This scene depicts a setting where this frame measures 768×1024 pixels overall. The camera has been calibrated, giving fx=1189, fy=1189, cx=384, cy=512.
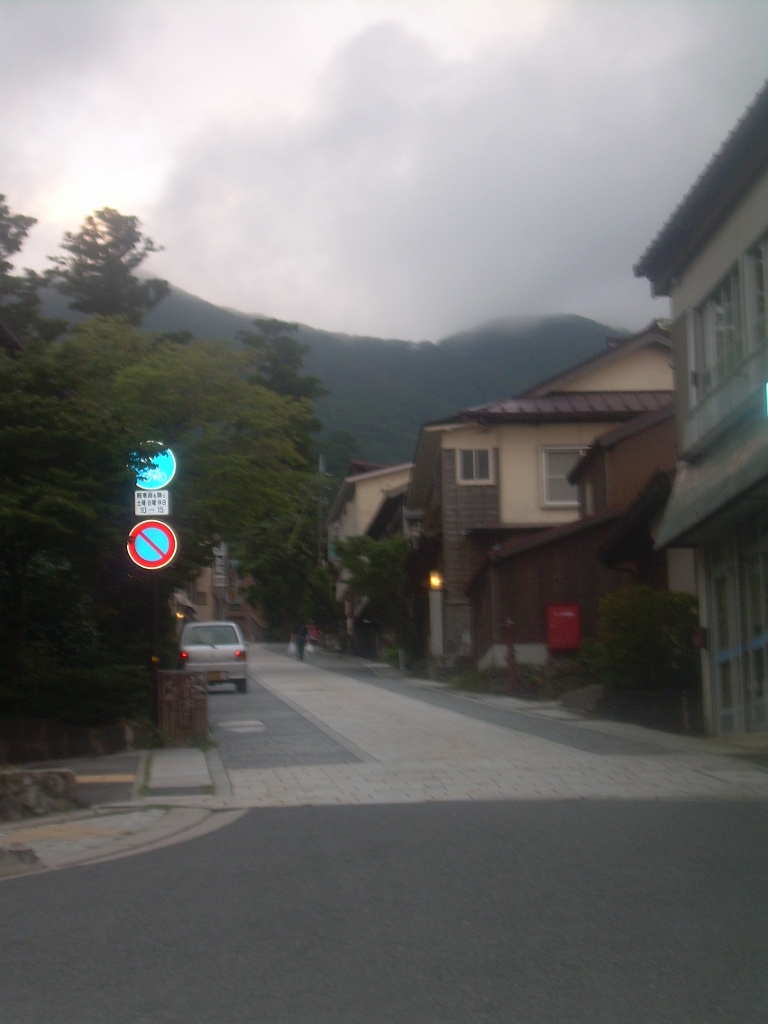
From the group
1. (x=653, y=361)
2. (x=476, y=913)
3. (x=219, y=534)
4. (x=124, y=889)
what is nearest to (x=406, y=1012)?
(x=476, y=913)

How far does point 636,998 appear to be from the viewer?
5.19 m

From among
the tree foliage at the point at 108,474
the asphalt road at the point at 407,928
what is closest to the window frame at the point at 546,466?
the tree foliage at the point at 108,474

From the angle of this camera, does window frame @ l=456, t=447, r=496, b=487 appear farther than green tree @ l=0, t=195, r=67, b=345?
No

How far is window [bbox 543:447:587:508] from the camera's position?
123 feet

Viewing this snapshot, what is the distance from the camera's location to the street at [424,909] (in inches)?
206

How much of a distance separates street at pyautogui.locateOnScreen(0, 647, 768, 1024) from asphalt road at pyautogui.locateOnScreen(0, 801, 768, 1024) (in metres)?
0.02

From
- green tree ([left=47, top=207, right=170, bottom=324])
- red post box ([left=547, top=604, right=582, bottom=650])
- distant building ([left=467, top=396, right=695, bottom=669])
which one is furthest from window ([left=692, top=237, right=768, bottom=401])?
green tree ([left=47, top=207, right=170, bottom=324])

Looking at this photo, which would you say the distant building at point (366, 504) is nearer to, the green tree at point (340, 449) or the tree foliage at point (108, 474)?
the tree foliage at point (108, 474)

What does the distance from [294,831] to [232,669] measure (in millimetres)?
20323

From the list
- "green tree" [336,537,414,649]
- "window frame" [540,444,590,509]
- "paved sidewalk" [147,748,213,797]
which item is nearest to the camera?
"paved sidewalk" [147,748,213,797]

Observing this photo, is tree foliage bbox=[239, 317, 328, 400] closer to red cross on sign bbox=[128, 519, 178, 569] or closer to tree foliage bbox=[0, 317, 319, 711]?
tree foliage bbox=[0, 317, 319, 711]

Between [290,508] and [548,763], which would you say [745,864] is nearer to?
[548,763]

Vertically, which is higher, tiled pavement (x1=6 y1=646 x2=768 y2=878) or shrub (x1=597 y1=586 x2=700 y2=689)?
shrub (x1=597 y1=586 x2=700 y2=689)

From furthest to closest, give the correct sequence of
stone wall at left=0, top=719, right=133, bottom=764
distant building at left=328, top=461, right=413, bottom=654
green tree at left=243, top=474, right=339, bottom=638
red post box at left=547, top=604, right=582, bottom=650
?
green tree at left=243, top=474, right=339, bottom=638 → distant building at left=328, top=461, right=413, bottom=654 → red post box at left=547, top=604, right=582, bottom=650 → stone wall at left=0, top=719, right=133, bottom=764
